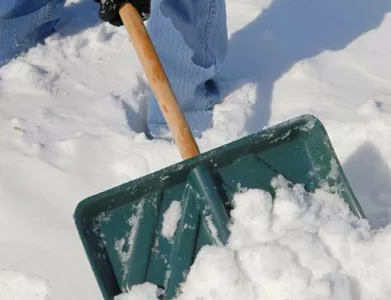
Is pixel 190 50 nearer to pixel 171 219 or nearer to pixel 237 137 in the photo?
pixel 237 137

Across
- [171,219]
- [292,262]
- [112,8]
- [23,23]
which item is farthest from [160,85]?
[23,23]

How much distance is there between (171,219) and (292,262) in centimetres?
30

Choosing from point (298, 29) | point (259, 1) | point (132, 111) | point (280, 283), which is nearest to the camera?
point (280, 283)

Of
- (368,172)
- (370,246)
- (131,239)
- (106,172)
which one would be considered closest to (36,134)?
(106,172)

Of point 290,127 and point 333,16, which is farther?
point 333,16

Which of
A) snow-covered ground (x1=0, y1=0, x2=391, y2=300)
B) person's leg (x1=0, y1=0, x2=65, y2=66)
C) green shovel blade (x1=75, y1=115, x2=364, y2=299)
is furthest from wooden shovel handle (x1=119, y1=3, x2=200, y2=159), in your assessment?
person's leg (x1=0, y1=0, x2=65, y2=66)

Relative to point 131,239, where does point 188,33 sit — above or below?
above

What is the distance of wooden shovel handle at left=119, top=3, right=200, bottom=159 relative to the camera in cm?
163

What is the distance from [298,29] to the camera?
8.07 feet

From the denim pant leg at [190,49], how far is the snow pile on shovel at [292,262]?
70cm

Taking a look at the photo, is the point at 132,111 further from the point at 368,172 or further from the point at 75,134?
the point at 368,172

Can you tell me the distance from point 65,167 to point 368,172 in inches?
33.8

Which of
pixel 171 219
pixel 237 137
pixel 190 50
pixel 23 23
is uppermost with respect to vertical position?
pixel 23 23

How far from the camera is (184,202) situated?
151 centimetres
